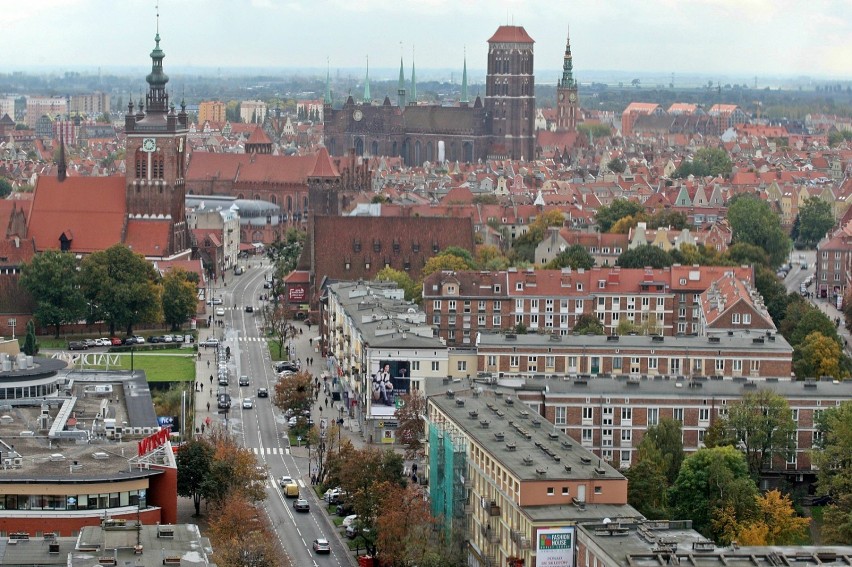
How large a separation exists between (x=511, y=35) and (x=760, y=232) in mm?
76730

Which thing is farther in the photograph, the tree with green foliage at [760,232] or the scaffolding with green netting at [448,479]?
the tree with green foliage at [760,232]

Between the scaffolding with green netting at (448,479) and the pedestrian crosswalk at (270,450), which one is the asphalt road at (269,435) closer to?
the pedestrian crosswalk at (270,450)

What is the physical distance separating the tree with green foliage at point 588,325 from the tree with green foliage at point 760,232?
3361cm

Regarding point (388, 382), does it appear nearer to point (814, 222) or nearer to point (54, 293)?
point (54, 293)

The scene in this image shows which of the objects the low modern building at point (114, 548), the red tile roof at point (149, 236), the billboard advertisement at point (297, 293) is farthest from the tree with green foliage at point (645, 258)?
the low modern building at point (114, 548)

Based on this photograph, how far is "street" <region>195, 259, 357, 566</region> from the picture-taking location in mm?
58188

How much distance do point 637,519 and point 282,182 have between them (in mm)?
A: 110736

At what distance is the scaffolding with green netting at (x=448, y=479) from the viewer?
183 ft

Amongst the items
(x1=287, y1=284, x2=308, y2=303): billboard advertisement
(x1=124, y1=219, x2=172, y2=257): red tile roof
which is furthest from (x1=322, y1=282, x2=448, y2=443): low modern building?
(x1=124, y1=219, x2=172, y2=257): red tile roof

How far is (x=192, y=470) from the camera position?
58312 mm

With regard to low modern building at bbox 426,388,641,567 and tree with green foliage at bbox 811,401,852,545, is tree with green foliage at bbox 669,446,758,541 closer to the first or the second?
tree with green foliage at bbox 811,401,852,545

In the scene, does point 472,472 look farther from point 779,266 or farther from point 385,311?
point 779,266

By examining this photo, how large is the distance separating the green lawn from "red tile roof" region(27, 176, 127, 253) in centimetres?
1861

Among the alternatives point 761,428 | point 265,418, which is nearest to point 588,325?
point 265,418
